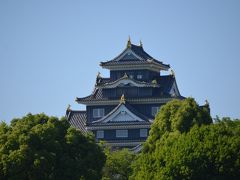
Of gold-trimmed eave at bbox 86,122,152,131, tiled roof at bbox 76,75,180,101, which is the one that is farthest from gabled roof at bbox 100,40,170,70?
gold-trimmed eave at bbox 86,122,152,131

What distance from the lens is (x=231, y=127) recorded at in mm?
86250

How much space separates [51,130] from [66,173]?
339cm

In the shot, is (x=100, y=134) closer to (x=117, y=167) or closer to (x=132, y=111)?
(x=132, y=111)

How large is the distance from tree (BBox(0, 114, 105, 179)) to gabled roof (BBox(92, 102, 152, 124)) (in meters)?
30.7

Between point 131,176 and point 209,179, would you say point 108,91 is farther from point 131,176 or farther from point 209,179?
point 209,179

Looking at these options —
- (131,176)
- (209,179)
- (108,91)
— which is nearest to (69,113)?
(108,91)

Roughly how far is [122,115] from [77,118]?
7.58 m

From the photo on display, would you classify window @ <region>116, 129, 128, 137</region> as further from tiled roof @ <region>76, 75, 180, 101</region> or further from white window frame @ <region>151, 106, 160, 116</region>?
tiled roof @ <region>76, 75, 180, 101</region>

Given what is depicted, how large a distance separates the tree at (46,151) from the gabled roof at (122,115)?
30.7 metres

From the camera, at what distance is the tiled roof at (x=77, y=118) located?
409ft

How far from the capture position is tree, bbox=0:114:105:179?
3255 inches

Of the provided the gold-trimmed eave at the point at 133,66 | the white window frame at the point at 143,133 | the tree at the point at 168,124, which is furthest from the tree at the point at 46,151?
the gold-trimmed eave at the point at 133,66

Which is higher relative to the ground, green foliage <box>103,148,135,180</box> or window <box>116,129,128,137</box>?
window <box>116,129,128,137</box>

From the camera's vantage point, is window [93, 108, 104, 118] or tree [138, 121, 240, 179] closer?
tree [138, 121, 240, 179]
